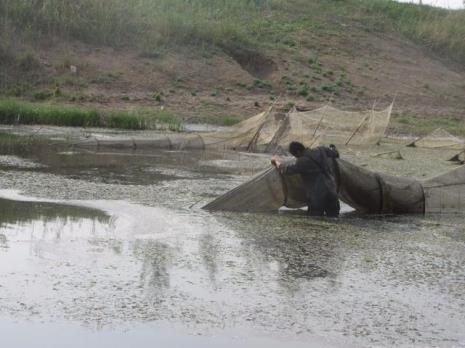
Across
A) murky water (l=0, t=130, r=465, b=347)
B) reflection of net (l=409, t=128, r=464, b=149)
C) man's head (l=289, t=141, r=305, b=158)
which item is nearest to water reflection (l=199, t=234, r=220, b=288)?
murky water (l=0, t=130, r=465, b=347)

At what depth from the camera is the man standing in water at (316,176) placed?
9328 mm

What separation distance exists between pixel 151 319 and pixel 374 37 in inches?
1102

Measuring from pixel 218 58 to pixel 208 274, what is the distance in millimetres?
20169

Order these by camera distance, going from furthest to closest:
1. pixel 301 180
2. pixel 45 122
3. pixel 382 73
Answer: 1. pixel 382 73
2. pixel 45 122
3. pixel 301 180

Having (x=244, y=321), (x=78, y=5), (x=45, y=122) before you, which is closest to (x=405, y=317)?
(x=244, y=321)

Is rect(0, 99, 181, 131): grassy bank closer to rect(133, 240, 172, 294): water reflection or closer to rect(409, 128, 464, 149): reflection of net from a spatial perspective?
rect(409, 128, 464, 149): reflection of net

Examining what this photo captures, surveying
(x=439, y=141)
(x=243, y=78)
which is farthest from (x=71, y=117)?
(x=439, y=141)

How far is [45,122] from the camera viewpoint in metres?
19.3

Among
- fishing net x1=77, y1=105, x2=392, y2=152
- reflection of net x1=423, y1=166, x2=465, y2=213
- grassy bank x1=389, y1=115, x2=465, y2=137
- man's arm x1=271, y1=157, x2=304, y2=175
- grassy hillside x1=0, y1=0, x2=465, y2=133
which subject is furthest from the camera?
grassy bank x1=389, y1=115, x2=465, y2=137

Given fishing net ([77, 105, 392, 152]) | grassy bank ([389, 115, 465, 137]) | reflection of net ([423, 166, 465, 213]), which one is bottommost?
grassy bank ([389, 115, 465, 137])

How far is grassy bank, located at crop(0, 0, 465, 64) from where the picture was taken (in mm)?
25609

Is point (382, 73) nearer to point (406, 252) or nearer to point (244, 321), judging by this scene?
point (406, 252)

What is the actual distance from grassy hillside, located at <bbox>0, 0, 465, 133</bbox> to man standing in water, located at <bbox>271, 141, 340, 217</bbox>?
12436mm

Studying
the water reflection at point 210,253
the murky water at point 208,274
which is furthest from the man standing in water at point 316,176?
the water reflection at point 210,253
